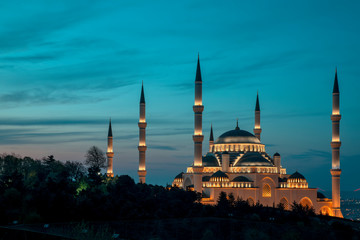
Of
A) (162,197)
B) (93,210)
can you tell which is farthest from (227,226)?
(162,197)

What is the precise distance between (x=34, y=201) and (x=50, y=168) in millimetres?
27268

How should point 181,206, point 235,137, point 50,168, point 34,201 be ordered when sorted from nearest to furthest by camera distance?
point 34,201, point 181,206, point 50,168, point 235,137

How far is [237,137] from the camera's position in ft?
214

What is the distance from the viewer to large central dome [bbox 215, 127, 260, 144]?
65.0 metres

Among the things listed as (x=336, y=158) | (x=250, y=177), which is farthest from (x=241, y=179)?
(x=336, y=158)

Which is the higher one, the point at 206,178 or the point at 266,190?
the point at 206,178

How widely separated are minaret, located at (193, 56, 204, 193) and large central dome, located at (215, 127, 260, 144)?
415 inches

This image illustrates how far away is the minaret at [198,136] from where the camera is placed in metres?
54.8

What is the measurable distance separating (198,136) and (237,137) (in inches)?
447


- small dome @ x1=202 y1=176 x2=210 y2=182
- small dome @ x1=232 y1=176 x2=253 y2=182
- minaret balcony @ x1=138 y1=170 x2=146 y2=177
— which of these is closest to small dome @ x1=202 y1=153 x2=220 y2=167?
small dome @ x1=202 y1=176 x2=210 y2=182

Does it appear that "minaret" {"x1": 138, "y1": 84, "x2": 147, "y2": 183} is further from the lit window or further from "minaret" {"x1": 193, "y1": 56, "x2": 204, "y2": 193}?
the lit window

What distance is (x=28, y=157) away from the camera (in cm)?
6419

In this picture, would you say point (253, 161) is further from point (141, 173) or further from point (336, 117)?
point (141, 173)

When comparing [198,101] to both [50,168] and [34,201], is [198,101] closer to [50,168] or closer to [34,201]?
[50,168]
